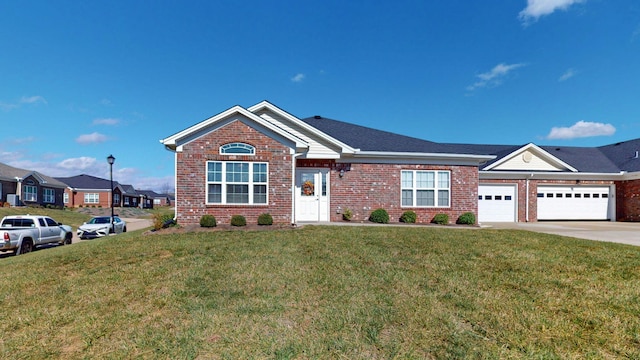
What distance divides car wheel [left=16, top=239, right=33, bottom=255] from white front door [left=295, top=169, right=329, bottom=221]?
1062 centimetres

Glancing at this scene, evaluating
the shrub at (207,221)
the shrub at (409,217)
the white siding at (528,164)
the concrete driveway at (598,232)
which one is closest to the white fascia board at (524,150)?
the white siding at (528,164)

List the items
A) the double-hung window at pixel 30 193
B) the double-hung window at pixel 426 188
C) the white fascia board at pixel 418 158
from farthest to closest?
the double-hung window at pixel 30 193 < the double-hung window at pixel 426 188 < the white fascia board at pixel 418 158

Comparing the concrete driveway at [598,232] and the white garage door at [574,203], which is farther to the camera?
the white garage door at [574,203]

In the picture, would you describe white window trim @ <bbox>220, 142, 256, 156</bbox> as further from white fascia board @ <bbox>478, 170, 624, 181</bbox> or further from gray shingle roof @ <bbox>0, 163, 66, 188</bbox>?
gray shingle roof @ <bbox>0, 163, 66, 188</bbox>

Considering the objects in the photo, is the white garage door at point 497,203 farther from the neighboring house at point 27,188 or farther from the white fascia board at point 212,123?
the neighboring house at point 27,188

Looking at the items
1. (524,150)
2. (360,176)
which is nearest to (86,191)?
(360,176)

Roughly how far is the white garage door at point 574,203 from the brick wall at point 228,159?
15549mm

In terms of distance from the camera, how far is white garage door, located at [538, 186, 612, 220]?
18406 millimetres

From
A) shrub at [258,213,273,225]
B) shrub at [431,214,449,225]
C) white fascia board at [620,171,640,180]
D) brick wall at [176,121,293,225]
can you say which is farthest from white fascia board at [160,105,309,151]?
white fascia board at [620,171,640,180]

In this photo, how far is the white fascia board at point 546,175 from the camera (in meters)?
17.7

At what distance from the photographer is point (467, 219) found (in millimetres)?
14141

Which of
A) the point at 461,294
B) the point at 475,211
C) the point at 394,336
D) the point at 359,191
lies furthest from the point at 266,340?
the point at 475,211

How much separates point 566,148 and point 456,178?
47.0 ft

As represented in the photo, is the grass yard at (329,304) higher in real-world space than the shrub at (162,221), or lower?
lower
